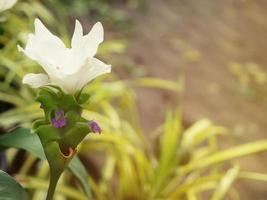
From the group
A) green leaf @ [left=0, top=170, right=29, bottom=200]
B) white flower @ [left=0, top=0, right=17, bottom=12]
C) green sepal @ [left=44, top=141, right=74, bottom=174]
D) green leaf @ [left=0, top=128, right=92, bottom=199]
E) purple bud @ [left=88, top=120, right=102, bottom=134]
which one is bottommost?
green leaf @ [left=0, top=170, right=29, bottom=200]

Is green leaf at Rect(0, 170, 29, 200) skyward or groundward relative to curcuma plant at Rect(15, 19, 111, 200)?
groundward

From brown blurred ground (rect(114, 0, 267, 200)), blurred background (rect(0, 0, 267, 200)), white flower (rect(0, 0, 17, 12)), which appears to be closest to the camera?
white flower (rect(0, 0, 17, 12))

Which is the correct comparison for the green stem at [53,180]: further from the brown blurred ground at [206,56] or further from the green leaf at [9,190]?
the brown blurred ground at [206,56]

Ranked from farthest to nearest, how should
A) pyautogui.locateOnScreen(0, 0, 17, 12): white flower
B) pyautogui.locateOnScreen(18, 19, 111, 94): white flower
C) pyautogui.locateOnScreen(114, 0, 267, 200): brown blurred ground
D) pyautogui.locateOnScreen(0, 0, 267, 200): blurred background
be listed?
pyautogui.locateOnScreen(114, 0, 267, 200): brown blurred ground, pyautogui.locateOnScreen(0, 0, 267, 200): blurred background, pyautogui.locateOnScreen(0, 0, 17, 12): white flower, pyautogui.locateOnScreen(18, 19, 111, 94): white flower

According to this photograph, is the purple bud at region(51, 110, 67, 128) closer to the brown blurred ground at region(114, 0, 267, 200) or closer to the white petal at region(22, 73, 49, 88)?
the white petal at region(22, 73, 49, 88)

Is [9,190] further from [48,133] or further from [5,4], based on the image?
[5,4]

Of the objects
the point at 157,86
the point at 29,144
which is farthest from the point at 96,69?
the point at 157,86

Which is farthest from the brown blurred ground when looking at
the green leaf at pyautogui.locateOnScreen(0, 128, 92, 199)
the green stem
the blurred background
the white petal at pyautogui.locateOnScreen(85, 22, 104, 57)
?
the white petal at pyautogui.locateOnScreen(85, 22, 104, 57)

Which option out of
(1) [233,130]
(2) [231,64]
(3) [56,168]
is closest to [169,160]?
(3) [56,168]
